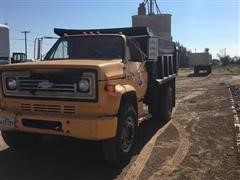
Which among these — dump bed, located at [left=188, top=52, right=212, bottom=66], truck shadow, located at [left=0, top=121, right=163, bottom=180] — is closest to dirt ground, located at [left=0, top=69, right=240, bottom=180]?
truck shadow, located at [left=0, top=121, right=163, bottom=180]

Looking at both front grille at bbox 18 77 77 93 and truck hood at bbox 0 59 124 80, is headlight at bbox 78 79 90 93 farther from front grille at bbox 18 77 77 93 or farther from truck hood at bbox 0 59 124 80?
truck hood at bbox 0 59 124 80

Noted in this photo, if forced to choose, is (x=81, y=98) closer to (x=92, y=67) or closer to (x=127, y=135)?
(x=92, y=67)

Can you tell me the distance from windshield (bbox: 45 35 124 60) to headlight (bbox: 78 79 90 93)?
162 cm

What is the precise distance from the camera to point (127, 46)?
8.83 m

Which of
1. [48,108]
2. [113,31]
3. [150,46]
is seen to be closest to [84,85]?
[48,108]

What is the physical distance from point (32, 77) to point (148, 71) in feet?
10.9

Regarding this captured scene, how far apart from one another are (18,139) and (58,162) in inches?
41.7

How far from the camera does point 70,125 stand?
6879 millimetres

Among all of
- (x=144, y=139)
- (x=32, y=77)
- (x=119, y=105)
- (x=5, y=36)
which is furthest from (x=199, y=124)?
(x=5, y=36)

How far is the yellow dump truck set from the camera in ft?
22.8

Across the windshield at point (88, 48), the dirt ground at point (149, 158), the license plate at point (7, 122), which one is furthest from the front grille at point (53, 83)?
the windshield at point (88, 48)

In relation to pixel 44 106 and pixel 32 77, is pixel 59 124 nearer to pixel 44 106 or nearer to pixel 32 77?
pixel 44 106

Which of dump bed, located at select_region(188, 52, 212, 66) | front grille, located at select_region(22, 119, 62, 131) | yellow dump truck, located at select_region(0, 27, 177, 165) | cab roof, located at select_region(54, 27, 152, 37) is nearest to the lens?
yellow dump truck, located at select_region(0, 27, 177, 165)

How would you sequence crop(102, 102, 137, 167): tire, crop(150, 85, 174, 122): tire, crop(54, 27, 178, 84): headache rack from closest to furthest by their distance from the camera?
crop(102, 102, 137, 167): tire → crop(54, 27, 178, 84): headache rack → crop(150, 85, 174, 122): tire
